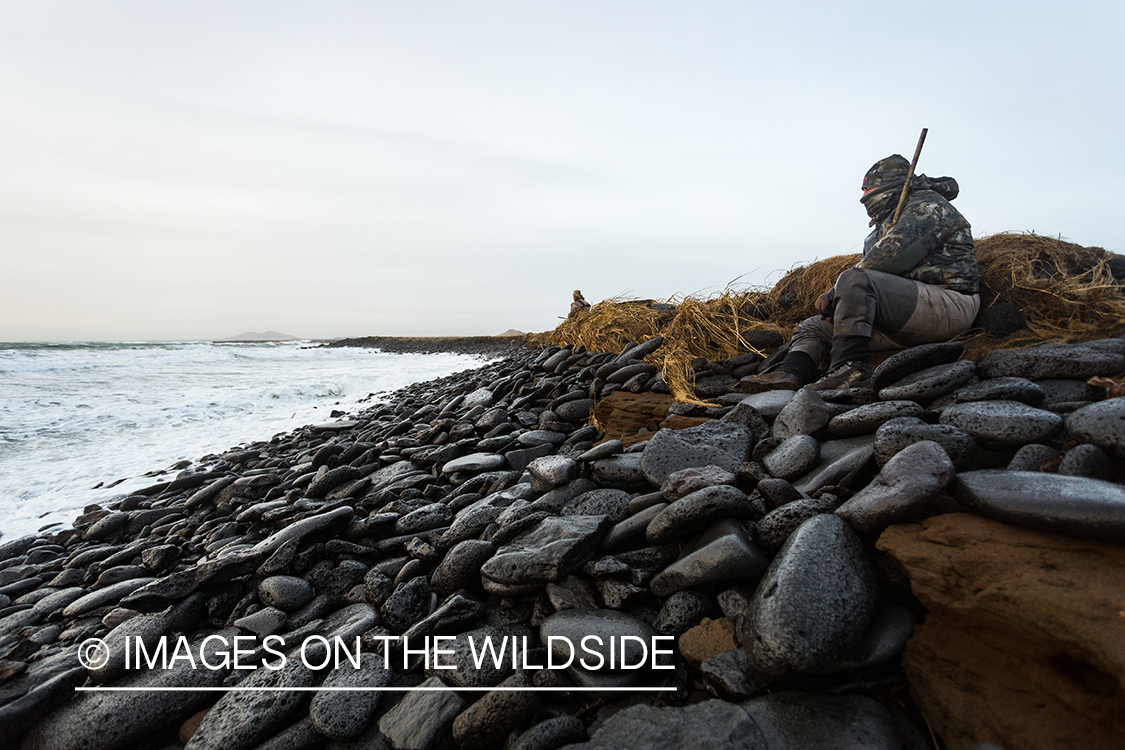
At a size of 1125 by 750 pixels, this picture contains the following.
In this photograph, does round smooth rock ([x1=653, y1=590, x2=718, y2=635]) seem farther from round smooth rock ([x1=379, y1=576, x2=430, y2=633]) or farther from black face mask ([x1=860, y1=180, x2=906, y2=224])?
black face mask ([x1=860, y1=180, x2=906, y2=224])

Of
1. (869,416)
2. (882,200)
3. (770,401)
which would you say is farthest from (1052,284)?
(869,416)

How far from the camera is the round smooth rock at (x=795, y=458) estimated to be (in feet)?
7.51

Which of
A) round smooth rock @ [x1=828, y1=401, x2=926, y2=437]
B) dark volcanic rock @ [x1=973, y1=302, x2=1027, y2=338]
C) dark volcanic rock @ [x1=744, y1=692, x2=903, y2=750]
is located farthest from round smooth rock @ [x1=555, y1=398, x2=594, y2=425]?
dark volcanic rock @ [x1=973, y1=302, x2=1027, y2=338]

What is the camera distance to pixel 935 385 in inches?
95.3

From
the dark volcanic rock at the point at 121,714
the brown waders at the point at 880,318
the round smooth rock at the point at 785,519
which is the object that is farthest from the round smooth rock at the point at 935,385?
the dark volcanic rock at the point at 121,714

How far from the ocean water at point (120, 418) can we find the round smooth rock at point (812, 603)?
645cm

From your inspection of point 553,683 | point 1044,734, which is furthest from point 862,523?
point 553,683

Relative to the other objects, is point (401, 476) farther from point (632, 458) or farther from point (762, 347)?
point (762, 347)

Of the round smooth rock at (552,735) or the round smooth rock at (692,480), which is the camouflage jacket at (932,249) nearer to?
the round smooth rock at (692,480)

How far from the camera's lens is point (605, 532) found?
2.24 meters

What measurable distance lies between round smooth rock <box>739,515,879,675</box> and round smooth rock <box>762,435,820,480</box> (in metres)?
0.63

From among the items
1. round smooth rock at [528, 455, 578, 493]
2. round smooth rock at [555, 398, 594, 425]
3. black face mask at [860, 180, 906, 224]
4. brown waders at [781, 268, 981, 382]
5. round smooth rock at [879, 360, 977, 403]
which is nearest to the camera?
round smooth rock at [879, 360, 977, 403]

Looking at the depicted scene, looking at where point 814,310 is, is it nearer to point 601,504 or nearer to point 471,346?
point 601,504

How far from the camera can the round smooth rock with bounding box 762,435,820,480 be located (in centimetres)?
229
